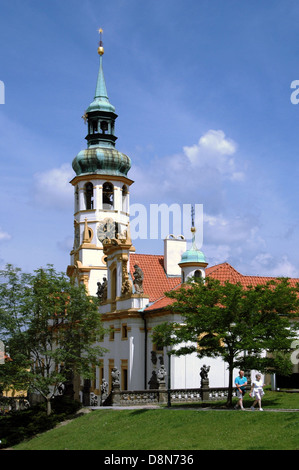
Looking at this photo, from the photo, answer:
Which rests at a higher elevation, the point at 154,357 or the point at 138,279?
the point at 138,279

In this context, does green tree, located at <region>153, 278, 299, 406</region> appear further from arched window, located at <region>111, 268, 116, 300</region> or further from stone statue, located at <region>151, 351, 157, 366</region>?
arched window, located at <region>111, 268, 116, 300</region>

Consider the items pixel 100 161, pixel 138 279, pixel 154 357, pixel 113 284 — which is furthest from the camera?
pixel 100 161

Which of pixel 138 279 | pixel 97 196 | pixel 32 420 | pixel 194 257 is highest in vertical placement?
pixel 97 196

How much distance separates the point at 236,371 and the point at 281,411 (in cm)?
1419

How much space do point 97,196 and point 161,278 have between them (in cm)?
1293

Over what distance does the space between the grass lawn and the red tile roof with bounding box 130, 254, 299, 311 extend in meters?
11.5

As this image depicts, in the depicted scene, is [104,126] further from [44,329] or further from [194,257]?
[44,329]

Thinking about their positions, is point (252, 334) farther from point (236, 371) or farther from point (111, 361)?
point (111, 361)

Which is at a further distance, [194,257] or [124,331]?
[124,331]

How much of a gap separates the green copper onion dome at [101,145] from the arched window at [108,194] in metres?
1.24

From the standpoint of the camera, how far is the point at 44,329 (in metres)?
43.2

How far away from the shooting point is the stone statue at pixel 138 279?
48.7 m

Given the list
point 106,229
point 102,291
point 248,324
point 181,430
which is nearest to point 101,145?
point 106,229

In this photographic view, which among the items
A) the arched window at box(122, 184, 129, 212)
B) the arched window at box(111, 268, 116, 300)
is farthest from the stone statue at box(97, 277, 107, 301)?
the arched window at box(122, 184, 129, 212)
